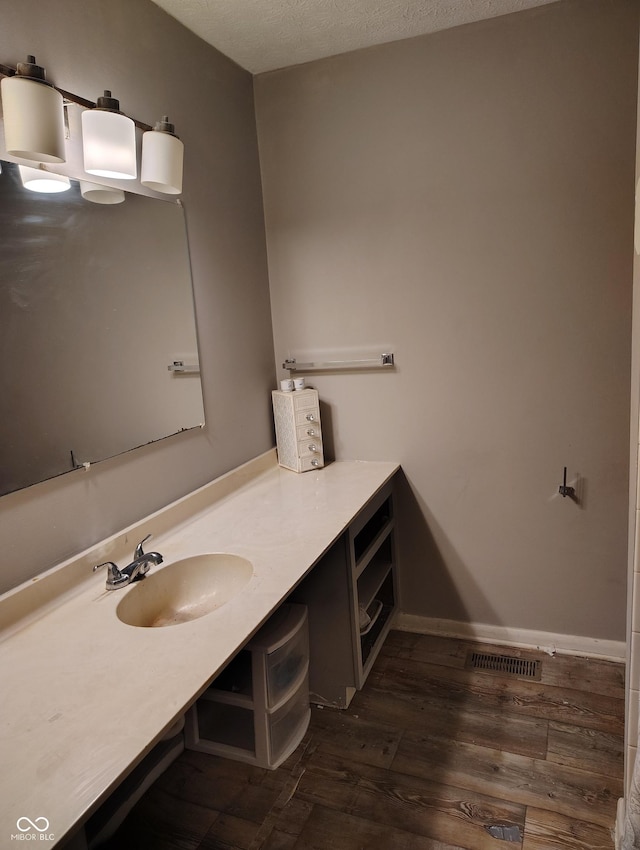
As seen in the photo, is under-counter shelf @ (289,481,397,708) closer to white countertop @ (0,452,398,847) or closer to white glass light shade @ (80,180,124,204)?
white countertop @ (0,452,398,847)

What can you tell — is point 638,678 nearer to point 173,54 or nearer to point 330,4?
point 330,4

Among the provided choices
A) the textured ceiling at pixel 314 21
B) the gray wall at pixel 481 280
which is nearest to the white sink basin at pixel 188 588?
the gray wall at pixel 481 280

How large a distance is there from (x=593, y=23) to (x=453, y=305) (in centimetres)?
99

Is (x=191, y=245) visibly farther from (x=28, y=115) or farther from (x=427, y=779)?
(x=427, y=779)

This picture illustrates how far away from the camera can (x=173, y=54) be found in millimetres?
1828

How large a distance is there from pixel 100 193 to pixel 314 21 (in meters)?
1.00

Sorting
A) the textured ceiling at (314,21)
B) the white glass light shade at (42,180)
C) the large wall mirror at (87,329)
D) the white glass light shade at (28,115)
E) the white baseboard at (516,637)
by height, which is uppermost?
the textured ceiling at (314,21)

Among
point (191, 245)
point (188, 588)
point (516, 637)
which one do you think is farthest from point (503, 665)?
point (191, 245)

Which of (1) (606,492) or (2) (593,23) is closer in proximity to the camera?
(2) (593,23)

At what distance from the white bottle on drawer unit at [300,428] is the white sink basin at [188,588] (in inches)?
30.2

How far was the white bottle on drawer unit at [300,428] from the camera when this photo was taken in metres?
2.27

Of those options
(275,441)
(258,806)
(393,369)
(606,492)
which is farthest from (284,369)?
(258,806)

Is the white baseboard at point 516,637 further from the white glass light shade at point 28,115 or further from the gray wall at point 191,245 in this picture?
the white glass light shade at point 28,115
